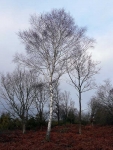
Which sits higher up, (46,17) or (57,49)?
(46,17)

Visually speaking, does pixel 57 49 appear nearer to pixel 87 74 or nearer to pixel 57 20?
Result: pixel 57 20

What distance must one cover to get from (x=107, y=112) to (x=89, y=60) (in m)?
16.5

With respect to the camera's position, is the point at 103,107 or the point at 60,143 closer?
the point at 60,143

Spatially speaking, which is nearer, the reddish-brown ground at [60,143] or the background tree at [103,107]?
the reddish-brown ground at [60,143]

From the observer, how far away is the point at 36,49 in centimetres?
1655

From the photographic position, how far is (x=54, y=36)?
1628cm

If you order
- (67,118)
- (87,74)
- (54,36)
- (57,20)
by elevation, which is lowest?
(67,118)

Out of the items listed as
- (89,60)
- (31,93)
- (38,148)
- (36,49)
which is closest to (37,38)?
(36,49)

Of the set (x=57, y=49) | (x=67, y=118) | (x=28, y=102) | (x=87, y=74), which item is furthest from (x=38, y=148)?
(x=67, y=118)

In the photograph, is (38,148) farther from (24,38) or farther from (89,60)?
(89,60)

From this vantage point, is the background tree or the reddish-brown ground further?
the background tree

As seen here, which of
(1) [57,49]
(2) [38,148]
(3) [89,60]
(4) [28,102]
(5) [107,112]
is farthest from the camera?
(5) [107,112]

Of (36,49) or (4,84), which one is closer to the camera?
(36,49)

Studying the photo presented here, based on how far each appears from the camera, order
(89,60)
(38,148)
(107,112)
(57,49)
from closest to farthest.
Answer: (38,148)
(57,49)
(89,60)
(107,112)
